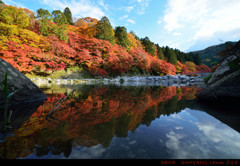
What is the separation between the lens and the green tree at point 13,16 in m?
8.95

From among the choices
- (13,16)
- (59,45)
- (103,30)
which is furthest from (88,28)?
(13,16)

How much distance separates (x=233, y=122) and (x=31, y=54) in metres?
13.7

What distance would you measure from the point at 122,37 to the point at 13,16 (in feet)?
46.5

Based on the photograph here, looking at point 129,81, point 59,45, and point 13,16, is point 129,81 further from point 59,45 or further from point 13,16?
point 13,16

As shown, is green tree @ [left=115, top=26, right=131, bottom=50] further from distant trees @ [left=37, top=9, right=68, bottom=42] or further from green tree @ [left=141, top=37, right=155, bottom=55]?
distant trees @ [left=37, top=9, right=68, bottom=42]

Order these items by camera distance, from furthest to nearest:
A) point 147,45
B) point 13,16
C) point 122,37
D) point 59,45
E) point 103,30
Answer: point 147,45, point 122,37, point 103,30, point 59,45, point 13,16

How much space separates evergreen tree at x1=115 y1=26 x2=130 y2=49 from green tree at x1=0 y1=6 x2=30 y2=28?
12.9m

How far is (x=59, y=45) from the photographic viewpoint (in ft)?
38.4

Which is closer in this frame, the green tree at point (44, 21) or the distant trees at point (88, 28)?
the green tree at point (44, 21)

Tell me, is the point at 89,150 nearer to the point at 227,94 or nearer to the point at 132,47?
the point at 227,94

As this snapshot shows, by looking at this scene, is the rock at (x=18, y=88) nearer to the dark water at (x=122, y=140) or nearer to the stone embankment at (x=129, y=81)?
the dark water at (x=122, y=140)

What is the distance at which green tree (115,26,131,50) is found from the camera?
63.8 ft

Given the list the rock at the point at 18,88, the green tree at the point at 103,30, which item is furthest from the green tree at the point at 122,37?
the rock at the point at 18,88

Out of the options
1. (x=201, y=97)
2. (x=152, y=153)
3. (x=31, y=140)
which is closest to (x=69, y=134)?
(x=31, y=140)
